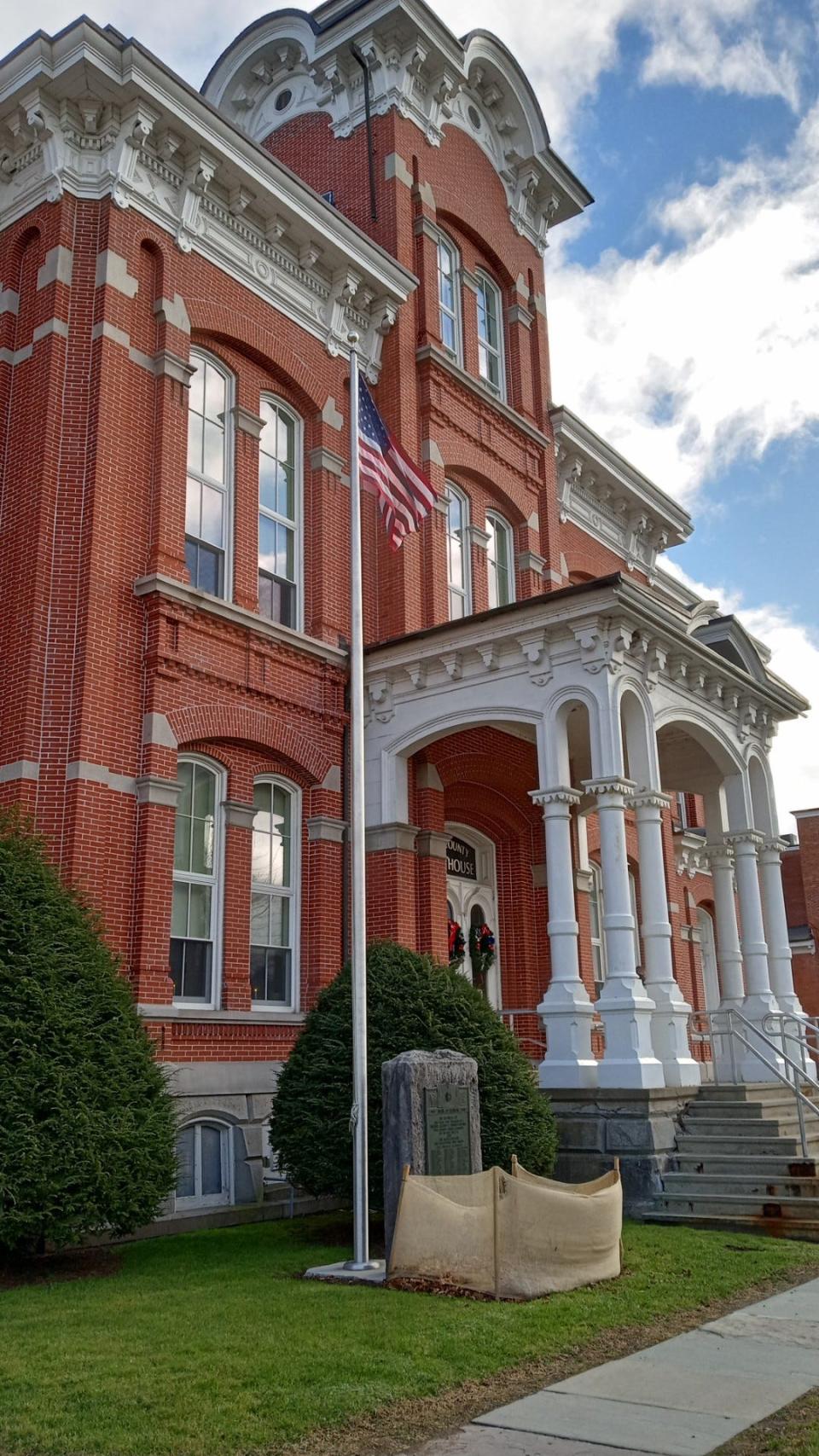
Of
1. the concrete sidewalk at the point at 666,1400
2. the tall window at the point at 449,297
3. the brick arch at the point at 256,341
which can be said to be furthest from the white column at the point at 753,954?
the tall window at the point at 449,297

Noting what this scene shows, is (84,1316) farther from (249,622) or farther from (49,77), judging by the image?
(49,77)

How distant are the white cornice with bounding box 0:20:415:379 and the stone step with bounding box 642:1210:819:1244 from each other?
470 inches

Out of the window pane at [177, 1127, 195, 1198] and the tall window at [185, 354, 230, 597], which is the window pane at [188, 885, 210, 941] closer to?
the window pane at [177, 1127, 195, 1198]

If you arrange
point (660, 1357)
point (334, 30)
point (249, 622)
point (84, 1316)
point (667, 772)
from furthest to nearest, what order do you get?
point (334, 30) < point (667, 772) < point (249, 622) < point (84, 1316) < point (660, 1357)

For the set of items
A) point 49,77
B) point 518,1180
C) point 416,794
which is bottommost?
point 518,1180

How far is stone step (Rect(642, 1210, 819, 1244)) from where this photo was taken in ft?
35.3

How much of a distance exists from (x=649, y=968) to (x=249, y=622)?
6.01 m

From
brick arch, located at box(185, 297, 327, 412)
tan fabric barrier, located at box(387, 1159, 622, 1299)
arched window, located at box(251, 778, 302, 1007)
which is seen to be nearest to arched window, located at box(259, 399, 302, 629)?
brick arch, located at box(185, 297, 327, 412)

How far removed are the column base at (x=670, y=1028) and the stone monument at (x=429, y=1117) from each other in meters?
4.28

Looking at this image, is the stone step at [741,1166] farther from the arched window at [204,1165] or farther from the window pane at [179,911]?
the window pane at [179,911]

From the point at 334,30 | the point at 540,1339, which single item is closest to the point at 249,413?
the point at 334,30

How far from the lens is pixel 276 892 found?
14.7m

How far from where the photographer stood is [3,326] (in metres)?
14.1

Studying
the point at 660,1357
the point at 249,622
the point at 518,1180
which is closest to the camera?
the point at 660,1357
